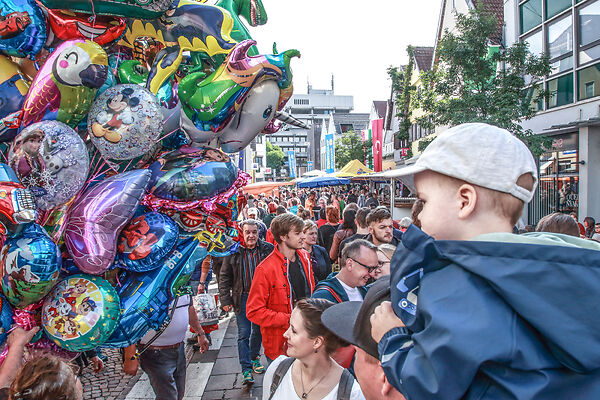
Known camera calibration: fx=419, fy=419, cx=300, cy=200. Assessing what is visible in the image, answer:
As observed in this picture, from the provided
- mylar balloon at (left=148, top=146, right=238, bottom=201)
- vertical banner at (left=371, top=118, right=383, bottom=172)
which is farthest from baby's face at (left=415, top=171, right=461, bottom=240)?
vertical banner at (left=371, top=118, right=383, bottom=172)

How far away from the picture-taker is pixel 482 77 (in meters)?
10.1

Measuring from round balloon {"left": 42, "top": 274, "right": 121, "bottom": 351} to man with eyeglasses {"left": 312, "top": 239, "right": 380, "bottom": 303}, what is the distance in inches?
58.8

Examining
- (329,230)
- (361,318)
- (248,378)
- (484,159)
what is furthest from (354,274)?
(329,230)

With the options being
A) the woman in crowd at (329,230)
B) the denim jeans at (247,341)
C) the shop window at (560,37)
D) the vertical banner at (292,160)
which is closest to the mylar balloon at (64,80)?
the denim jeans at (247,341)

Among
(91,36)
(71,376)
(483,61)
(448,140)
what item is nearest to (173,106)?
(91,36)

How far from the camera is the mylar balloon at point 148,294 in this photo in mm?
2182

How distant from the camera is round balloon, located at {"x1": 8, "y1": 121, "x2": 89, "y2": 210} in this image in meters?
1.89

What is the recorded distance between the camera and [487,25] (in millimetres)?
9797

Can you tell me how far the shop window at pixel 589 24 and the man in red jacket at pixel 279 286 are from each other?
11945mm

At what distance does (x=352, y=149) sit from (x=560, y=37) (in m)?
23.1

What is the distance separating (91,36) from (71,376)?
1660 mm

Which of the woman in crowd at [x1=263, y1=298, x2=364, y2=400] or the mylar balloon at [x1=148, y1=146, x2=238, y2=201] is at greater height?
the mylar balloon at [x1=148, y1=146, x2=238, y2=201]

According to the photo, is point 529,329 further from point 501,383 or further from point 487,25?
point 487,25

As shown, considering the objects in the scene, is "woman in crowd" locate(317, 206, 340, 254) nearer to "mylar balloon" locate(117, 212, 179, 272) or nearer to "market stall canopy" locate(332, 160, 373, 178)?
"mylar balloon" locate(117, 212, 179, 272)
